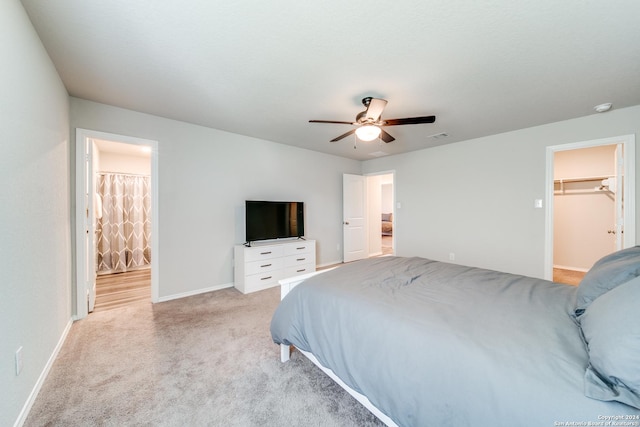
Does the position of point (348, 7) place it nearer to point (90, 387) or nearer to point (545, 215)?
point (90, 387)

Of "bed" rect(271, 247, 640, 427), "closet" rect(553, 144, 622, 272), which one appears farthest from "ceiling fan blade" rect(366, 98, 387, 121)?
"closet" rect(553, 144, 622, 272)

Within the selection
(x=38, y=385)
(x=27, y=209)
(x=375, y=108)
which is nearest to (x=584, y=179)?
(x=375, y=108)

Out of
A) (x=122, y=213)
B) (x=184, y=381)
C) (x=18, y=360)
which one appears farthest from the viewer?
(x=122, y=213)

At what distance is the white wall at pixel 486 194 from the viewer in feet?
11.0

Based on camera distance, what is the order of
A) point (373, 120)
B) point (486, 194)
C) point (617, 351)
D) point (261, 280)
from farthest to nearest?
point (486, 194), point (261, 280), point (373, 120), point (617, 351)

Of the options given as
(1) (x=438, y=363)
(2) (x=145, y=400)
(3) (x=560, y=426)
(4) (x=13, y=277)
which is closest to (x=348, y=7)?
(1) (x=438, y=363)

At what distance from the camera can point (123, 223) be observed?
15.7ft

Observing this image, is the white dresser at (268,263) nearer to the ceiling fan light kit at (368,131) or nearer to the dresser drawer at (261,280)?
the dresser drawer at (261,280)

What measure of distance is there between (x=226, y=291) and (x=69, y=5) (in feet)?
10.6

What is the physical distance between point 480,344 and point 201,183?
3.61m

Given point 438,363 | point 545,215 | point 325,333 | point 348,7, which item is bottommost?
point 325,333

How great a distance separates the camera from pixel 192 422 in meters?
1.41

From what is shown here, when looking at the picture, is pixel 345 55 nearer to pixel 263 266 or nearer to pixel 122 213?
pixel 263 266

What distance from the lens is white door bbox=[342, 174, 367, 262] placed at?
17.6ft
